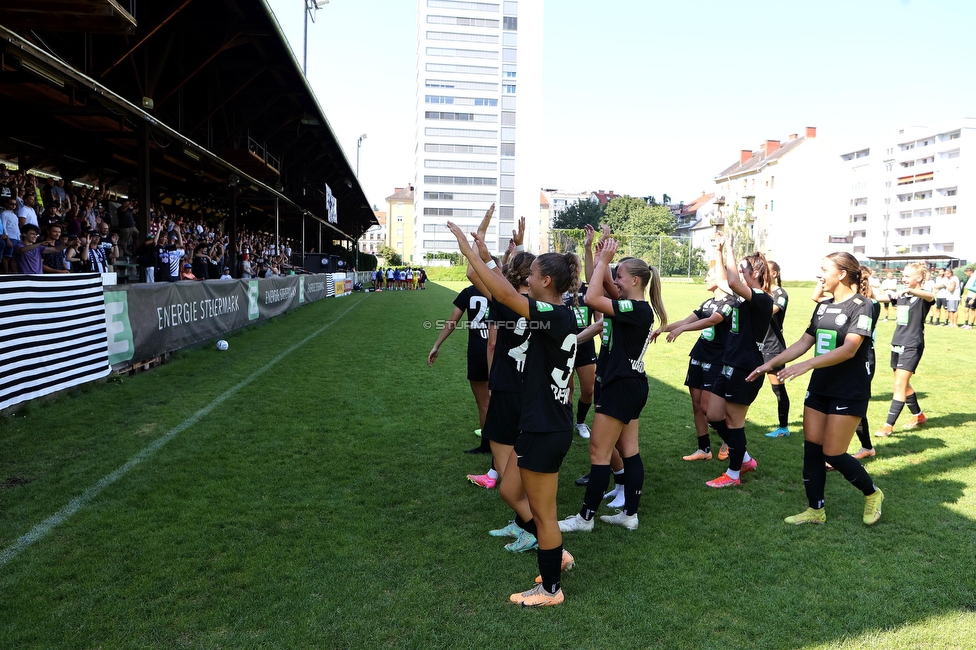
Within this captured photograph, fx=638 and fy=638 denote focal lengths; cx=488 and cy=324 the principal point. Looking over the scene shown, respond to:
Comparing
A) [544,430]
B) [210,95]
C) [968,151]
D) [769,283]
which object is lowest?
[544,430]

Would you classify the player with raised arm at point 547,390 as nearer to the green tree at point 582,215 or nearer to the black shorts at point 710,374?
the black shorts at point 710,374

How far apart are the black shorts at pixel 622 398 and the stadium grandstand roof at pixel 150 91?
724 cm

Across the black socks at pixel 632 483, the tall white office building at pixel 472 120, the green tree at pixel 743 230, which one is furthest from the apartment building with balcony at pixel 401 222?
the black socks at pixel 632 483

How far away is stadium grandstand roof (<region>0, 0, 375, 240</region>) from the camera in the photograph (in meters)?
8.36

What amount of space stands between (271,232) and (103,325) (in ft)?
122

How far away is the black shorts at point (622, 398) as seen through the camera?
13.2ft

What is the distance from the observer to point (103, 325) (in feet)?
28.0

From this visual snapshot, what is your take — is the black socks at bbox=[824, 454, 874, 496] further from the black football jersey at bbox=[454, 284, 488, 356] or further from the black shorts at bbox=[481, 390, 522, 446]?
the black football jersey at bbox=[454, 284, 488, 356]

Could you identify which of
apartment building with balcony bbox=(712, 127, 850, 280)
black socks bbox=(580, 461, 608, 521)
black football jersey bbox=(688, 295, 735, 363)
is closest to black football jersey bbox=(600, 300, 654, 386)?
black socks bbox=(580, 461, 608, 521)

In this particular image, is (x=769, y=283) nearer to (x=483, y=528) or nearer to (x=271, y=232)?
(x=483, y=528)

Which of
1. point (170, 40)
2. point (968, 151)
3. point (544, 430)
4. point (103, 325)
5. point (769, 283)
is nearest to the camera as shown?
point (544, 430)

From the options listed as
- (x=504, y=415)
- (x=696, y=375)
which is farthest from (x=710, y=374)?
(x=504, y=415)

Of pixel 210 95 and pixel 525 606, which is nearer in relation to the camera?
pixel 525 606

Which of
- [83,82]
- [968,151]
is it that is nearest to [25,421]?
[83,82]
